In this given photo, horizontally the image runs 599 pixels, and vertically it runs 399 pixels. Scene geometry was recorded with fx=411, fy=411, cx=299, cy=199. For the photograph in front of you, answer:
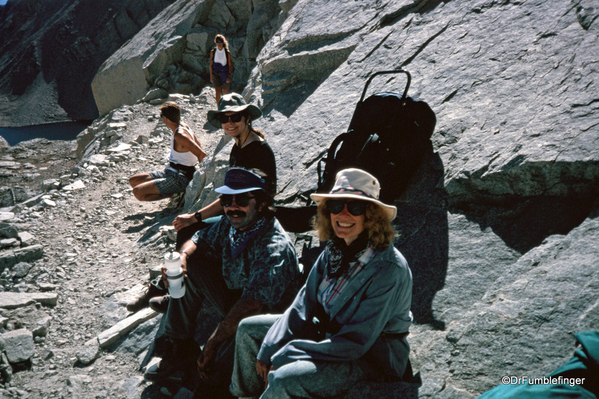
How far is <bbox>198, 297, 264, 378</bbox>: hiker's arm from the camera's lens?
315 cm

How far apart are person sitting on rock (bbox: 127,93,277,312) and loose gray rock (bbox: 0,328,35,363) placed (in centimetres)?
107

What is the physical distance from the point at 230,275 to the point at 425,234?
1.90 meters

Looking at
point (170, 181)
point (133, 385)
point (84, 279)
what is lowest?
point (133, 385)

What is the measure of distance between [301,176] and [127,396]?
3.28m

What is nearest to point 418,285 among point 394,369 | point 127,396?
point 394,369

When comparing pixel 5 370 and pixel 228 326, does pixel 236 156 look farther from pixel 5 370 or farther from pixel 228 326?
pixel 5 370

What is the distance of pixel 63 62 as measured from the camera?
42.3 m

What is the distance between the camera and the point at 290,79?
846 centimetres

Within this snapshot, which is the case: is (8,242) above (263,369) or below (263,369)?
below

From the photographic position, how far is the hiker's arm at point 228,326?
315 cm

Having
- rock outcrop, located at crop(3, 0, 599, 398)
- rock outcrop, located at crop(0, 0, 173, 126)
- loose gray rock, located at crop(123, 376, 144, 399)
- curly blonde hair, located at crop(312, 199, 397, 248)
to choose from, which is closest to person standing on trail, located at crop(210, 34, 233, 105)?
rock outcrop, located at crop(3, 0, 599, 398)

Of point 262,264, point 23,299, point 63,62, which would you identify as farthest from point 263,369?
point 63,62

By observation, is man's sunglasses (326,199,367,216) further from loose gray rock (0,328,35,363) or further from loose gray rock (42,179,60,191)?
loose gray rock (42,179,60,191)

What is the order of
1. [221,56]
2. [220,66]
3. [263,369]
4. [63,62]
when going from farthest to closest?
[63,62]
[220,66]
[221,56]
[263,369]
